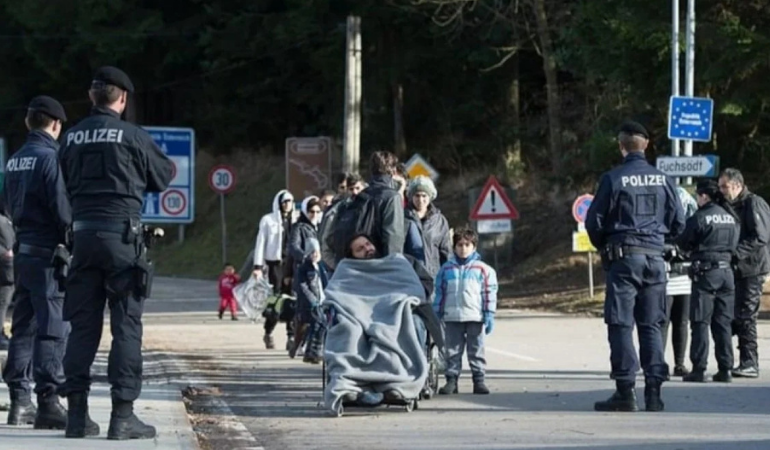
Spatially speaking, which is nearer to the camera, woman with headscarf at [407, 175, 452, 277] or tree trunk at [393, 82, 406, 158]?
woman with headscarf at [407, 175, 452, 277]

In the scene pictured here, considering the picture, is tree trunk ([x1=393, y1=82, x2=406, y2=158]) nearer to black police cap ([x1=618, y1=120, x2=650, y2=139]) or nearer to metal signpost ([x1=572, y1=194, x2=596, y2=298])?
metal signpost ([x1=572, y1=194, x2=596, y2=298])

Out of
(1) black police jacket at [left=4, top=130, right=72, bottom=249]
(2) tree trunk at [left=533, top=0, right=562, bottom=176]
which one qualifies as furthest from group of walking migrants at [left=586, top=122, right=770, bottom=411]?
(2) tree trunk at [left=533, top=0, right=562, bottom=176]

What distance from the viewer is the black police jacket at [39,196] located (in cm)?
1059

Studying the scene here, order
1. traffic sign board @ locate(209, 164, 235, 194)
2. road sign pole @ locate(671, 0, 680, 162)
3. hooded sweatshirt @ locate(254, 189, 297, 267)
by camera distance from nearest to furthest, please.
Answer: hooded sweatshirt @ locate(254, 189, 297, 267) → road sign pole @ locate(671, 0, 680, 162) → traffic sign board @ locate(209, 164, 235, 194)

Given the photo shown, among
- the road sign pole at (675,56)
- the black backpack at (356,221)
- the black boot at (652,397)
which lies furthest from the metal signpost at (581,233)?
the black boot at (652,397)

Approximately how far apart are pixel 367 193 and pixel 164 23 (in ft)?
132

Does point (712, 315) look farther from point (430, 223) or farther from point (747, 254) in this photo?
→ point (430, 223)

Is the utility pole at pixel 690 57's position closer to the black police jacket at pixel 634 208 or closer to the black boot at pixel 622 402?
the black police jacket at pixel 634 208

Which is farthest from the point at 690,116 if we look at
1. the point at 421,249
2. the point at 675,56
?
the point at 421,249

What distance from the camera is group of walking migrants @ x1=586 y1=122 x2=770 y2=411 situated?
12.8 metres

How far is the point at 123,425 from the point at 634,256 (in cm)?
441

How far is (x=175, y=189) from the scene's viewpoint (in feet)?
60.5

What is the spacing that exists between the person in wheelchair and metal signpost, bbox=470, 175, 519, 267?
1749 cm

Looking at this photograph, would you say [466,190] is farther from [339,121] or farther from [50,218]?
[50,218]
